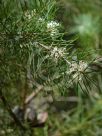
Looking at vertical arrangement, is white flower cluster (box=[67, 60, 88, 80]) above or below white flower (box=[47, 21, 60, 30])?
below

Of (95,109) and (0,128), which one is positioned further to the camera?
(95,109)

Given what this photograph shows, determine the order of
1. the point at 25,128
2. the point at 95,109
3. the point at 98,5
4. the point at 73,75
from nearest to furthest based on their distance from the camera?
the point at 73,75 < the point at 25,128 < the point at 95,109 < the point at 98,5

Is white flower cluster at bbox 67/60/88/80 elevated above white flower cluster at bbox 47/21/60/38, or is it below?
below

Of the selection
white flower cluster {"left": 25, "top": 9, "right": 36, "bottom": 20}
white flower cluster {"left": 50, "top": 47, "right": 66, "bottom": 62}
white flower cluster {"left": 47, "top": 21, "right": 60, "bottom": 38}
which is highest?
white flower cluster {"left": 25, "top": 9, "right": 36, "bottom": 20}

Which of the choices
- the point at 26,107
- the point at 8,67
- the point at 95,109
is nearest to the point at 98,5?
the point at 95,109

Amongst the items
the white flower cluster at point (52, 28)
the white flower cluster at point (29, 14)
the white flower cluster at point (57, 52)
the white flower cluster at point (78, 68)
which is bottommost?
the white flower cluster at point (78, 68)

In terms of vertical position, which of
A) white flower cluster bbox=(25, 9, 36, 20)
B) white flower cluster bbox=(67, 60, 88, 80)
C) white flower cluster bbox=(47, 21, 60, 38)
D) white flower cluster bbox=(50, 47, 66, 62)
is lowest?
white flower cluster bbox=(67, 60, 88, 80)

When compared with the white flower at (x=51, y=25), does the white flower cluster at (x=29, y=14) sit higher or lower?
higher

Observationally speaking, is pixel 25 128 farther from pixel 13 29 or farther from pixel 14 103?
pixel 13 29

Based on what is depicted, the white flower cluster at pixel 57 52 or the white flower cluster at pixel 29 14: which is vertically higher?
the white flower cluster at pixel 29 14

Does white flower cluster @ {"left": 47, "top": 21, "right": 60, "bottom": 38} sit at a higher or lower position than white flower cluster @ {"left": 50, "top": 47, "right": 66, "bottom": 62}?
higher

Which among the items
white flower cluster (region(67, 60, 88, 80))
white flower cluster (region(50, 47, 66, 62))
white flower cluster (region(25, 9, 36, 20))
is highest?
white flower cluster (region(25, 9, 36, 20))
